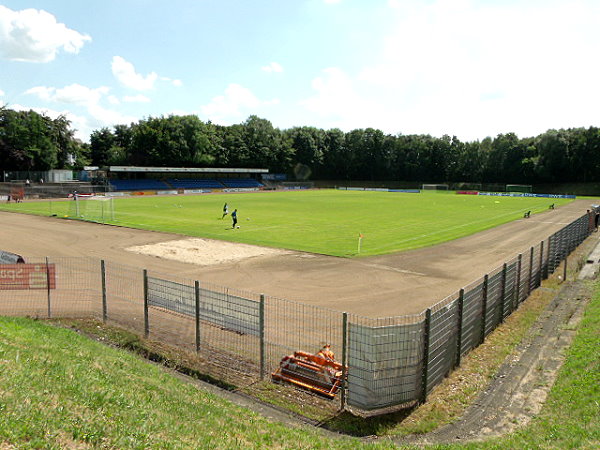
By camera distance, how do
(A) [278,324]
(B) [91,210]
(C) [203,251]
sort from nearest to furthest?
(A) [278,324], (C) [203,251], (B) [91,210]

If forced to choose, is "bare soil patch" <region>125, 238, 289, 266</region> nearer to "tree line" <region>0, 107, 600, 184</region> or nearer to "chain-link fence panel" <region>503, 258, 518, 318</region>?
"chain-link fence panel" <region>503, 258, 518, 318</region>

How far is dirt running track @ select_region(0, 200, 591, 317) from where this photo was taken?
1782 cm

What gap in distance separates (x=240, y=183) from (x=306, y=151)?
30544 mm

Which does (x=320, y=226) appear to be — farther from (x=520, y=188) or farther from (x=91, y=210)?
(x=520, y=188)

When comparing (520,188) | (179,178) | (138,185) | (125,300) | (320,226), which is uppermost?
(179,178)

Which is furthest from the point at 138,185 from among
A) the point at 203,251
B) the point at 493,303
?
the point at 493,303

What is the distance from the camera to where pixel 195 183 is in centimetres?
10350

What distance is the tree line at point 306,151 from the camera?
294 feet

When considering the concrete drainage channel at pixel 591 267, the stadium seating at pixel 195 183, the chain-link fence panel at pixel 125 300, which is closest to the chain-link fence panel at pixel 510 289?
the concrete drainage channel at pixel 591 267

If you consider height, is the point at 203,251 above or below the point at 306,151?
below

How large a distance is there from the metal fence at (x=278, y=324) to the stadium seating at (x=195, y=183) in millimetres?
82301

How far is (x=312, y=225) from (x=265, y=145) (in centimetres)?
8883

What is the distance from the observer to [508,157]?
386 ft

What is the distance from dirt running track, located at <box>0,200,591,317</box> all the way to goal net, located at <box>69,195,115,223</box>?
6775mm
